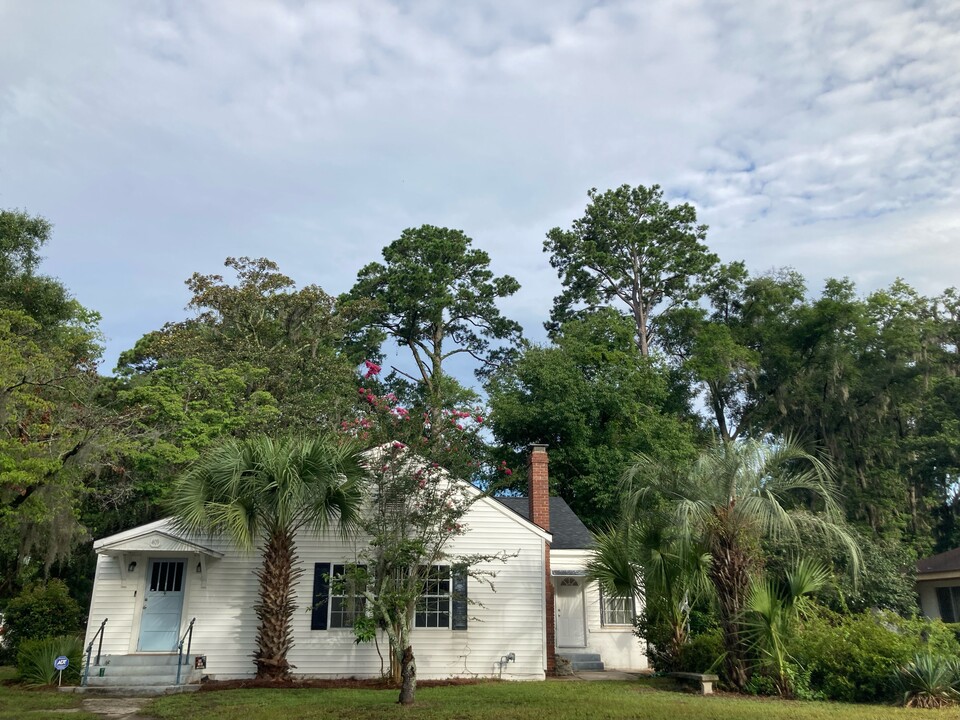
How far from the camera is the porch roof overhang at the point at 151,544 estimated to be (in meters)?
13.6

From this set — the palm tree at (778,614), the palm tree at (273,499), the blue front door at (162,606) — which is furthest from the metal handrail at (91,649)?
the palm tree at (778,614)

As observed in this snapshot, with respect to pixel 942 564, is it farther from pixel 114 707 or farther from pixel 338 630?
pixel 114 707

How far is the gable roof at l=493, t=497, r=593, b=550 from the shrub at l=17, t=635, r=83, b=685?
915 centimetres

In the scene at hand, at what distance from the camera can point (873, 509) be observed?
28359 millimetres

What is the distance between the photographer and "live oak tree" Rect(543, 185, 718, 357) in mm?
35656

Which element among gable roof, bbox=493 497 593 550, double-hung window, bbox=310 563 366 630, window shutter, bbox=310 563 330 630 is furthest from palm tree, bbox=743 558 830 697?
window shutter, bbox=310 563 330 630

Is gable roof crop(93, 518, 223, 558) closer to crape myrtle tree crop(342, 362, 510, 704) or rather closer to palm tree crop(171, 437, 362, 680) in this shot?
palm tree crop(171, 437, 362, 680)

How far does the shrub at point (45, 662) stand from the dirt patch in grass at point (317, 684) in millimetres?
2503

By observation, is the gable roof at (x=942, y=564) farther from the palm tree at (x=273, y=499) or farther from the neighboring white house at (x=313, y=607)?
the palm tree at (x=273, y=499)

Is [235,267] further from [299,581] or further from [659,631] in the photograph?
[659,631]

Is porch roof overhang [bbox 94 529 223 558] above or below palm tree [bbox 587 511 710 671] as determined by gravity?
above

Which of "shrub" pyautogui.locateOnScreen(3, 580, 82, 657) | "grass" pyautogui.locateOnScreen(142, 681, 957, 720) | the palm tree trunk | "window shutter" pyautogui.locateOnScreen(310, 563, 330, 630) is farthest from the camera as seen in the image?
"shrub" pyautogui.locateOnScreen(3, 580, 82, 657)

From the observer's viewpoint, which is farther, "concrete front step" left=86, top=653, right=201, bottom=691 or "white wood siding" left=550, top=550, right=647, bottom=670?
"white wood siding" left=550, top=550, right=647, bottom=670

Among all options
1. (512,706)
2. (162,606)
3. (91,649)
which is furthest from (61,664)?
(512,706)
